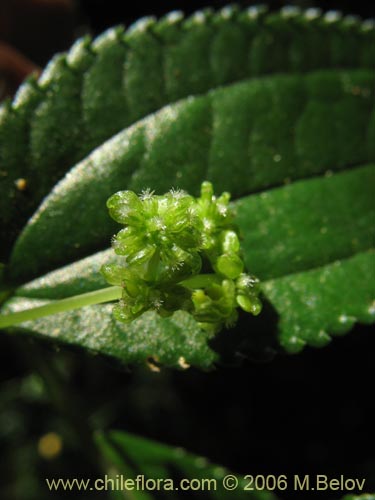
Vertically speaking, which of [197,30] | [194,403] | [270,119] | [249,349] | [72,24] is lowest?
[249,349]

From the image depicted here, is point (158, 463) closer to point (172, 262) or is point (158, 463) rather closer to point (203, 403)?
point (203, 403)

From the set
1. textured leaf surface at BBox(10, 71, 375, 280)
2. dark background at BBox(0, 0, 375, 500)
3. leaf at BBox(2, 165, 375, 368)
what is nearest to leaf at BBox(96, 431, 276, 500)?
dark background at BBox(0, 0, 375, 500)

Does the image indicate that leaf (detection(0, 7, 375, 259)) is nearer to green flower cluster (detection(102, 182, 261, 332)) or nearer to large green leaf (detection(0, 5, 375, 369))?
large green leaf (detection(0, 5, 375, 369))

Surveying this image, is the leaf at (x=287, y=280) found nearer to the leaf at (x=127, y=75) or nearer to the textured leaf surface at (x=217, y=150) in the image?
the textured leaf surface at (x=217, y=150)

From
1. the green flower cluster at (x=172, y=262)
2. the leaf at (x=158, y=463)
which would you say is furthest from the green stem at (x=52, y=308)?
the leaf at (x=158, y=463)

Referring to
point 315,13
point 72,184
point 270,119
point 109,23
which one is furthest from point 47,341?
point 109,23

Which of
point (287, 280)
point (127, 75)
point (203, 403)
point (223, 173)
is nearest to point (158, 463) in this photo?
point (203, 403)

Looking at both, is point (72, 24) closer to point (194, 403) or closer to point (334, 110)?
point (334, 110)
